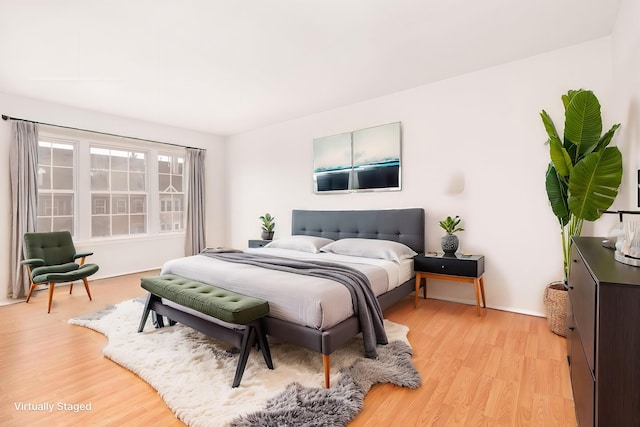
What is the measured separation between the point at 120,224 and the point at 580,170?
5890mm

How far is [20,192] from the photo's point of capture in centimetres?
404

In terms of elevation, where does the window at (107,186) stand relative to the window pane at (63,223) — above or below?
above

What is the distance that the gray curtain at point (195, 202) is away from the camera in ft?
19.2

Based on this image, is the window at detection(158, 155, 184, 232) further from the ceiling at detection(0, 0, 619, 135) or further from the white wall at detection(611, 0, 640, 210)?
the white wall at detection(611, 0, 640, 210)

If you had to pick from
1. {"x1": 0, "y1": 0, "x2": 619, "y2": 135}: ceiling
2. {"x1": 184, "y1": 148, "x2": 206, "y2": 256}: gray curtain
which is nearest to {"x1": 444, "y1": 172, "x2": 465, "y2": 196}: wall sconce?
{"x1": 0, "y1": 0, "x2": 619, "y2": 135}: ceiling

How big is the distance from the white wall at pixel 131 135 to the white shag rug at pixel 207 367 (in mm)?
2340

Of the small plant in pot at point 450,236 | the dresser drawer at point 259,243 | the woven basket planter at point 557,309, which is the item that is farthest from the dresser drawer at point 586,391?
the dresser drawer at point 259,243

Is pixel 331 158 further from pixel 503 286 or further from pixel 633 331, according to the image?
pixel 633 331

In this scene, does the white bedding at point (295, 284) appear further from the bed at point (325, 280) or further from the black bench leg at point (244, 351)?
the black bench leg at point (244, 351)

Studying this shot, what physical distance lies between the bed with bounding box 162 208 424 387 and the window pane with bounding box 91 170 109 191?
2600 millimetres

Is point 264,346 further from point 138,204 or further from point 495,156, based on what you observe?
point 138,204

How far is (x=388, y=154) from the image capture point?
13.6ft

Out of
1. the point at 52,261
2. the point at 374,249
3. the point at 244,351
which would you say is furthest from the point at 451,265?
the point at 52,261

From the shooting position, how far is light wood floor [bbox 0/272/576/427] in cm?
174
